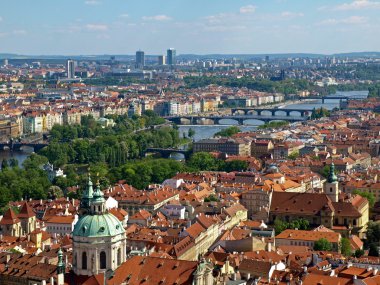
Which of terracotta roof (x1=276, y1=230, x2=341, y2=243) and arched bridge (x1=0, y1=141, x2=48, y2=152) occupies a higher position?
terracotta roof (x1=276, y1=230, x2=341, y2=243)

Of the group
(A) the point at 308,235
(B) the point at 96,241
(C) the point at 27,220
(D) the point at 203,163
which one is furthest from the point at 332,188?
(B) the point at 96,241

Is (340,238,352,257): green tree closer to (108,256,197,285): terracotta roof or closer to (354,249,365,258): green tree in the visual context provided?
(354,249,365,258): green tree

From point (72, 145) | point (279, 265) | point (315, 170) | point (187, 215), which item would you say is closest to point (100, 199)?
point (279, 265)

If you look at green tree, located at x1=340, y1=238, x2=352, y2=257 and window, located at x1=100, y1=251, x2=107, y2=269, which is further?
green tree, located at x1=340, y1=238, x2=352, y2=257

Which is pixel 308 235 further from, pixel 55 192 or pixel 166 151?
pixel 166 151

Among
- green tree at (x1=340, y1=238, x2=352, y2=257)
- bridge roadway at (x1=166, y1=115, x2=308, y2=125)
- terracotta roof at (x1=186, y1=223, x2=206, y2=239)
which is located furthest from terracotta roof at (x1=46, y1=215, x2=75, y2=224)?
bridge roadway at (x1=166, y1=115, x2=308, y2=125)
